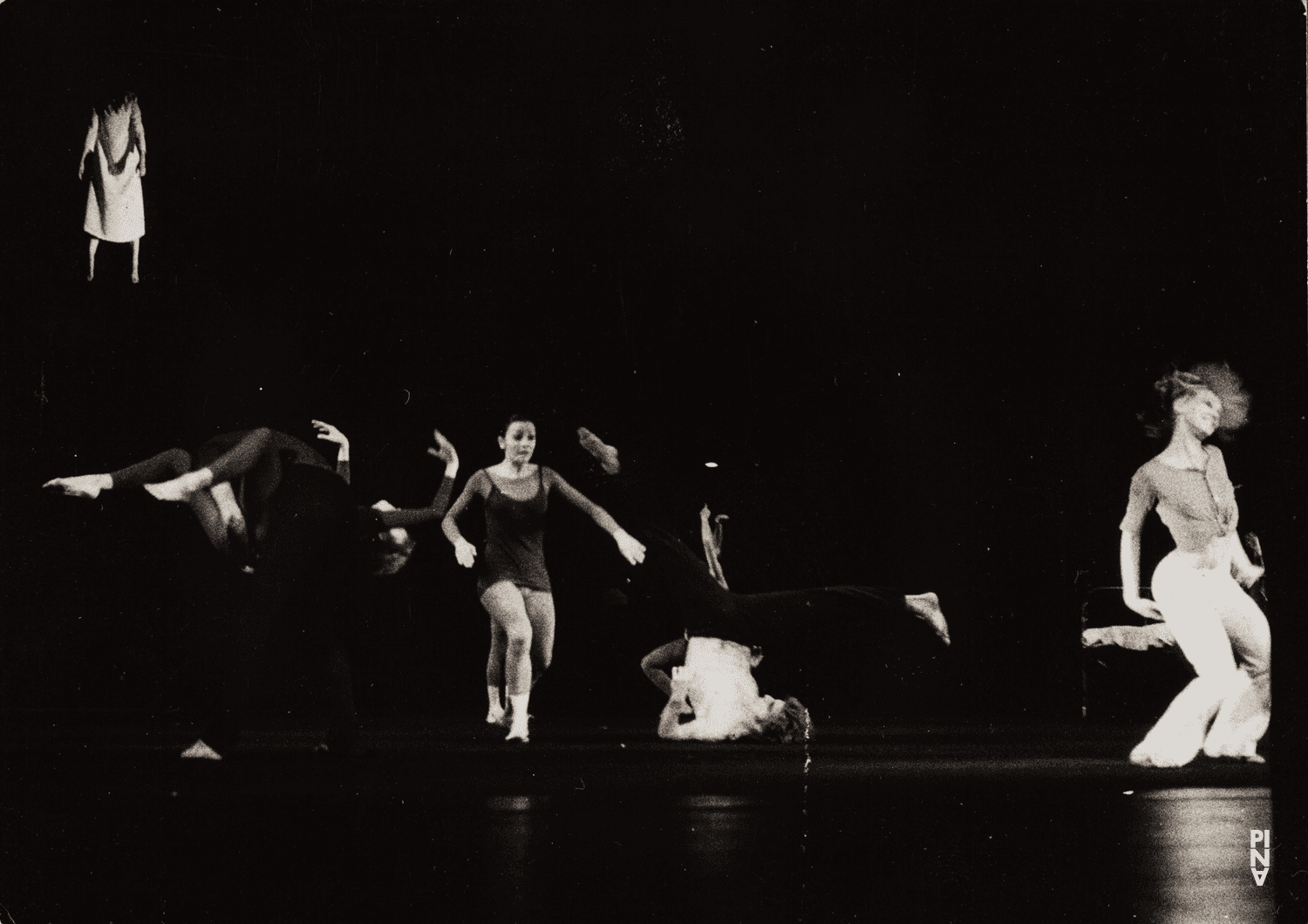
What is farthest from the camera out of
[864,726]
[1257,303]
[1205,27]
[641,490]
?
[864,726]

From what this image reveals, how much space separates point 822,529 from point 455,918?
3.80 m

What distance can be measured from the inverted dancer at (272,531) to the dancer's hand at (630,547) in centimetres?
107

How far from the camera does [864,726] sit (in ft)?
22.5

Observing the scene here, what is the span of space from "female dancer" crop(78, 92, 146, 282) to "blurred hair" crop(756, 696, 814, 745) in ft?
10.5

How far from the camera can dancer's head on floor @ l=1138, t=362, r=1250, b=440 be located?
5.64 meters

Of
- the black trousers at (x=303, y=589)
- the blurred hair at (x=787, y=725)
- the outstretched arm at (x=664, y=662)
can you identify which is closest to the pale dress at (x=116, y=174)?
the black trousers at (x=303, y=589)

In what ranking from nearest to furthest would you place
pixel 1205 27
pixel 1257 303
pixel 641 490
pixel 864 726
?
pixel 1205 27 < pixel 1257 303 < pixel 641 490 < pixel 864 726

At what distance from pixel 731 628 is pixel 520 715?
96cm

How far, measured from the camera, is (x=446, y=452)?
20.2 feet

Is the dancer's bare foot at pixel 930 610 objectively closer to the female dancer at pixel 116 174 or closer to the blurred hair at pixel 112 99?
the female dancer at pixel 116 174

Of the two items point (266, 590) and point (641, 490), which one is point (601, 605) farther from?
point (266, 590)

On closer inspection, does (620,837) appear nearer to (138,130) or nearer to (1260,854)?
(1260,854)

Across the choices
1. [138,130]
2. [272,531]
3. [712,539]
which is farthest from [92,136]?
[712,539]

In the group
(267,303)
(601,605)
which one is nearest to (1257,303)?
(601,605)
